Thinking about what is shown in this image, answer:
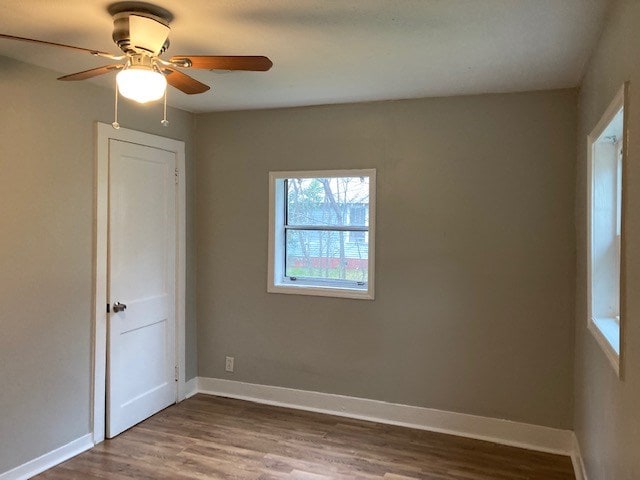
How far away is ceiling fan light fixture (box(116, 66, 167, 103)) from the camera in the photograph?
→ 79.5 inches

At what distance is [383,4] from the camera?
81.4 inches

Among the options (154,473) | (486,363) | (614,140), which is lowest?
(154,473)

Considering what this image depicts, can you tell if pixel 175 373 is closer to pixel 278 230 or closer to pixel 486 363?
pixel 278 230

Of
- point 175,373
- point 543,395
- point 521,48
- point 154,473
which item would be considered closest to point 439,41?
point 521,48

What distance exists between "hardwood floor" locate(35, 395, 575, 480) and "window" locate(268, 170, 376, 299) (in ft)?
3.35

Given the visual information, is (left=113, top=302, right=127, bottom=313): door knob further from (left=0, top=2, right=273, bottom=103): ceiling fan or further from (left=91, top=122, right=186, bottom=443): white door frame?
(left=0, top=2, right=273, bottom=103): ceiling fan

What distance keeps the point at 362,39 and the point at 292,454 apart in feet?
8.37

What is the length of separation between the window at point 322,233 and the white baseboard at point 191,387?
1107 millimetres

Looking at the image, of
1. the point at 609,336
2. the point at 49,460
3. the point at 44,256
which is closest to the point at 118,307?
the point at 44,256

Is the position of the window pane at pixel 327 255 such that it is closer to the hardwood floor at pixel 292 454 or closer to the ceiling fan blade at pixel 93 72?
the hardwood floor at pixel 292 454

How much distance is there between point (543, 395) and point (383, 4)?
107 inches

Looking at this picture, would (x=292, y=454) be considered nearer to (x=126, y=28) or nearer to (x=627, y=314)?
(x=627, y=314)

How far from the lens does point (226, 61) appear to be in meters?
2.14

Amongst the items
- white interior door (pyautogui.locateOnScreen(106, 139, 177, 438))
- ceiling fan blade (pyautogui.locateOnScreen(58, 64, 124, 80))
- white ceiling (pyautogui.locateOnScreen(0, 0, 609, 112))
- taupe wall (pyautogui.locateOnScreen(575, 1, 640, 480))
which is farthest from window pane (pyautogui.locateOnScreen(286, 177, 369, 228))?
ceiling fan blade (pyautogui.locateOnScreen(58, 64, 124, 80))
